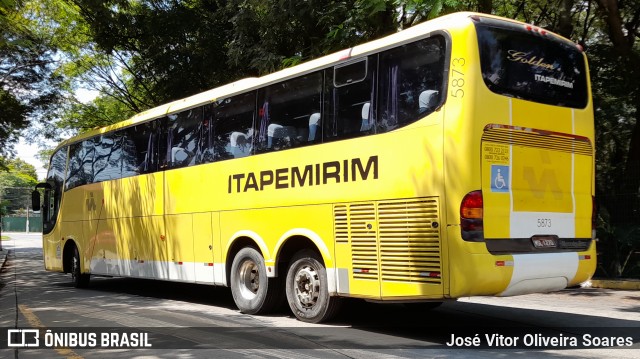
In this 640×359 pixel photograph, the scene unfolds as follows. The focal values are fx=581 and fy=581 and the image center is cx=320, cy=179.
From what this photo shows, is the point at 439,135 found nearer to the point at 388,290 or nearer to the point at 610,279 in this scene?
the point at 388,290

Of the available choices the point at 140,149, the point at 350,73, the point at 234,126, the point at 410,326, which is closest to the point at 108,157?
the point at 140,149

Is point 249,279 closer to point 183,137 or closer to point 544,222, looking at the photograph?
point 183,137

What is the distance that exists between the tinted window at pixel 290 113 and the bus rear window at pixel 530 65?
2460mm

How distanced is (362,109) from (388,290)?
2.28 m

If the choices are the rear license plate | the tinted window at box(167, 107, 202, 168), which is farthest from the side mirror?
the rear license plate

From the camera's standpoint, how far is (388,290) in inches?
264

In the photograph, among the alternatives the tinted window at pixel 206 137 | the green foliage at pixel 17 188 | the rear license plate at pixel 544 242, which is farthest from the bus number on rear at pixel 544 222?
the green foliage at pixel 17 188

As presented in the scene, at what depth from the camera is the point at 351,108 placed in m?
7.52

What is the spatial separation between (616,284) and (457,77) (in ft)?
27.2

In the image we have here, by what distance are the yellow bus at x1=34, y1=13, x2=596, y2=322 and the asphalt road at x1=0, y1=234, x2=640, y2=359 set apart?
1.96 ft

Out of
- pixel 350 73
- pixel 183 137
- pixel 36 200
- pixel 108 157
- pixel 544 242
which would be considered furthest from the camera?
pixel 36 200

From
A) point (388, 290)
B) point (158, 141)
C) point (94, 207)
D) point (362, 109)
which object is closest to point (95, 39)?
point (94, 207)

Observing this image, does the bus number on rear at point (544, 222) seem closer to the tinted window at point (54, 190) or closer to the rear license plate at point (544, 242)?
the rear license plate at point (544, 242)

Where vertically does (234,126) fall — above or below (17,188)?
below
